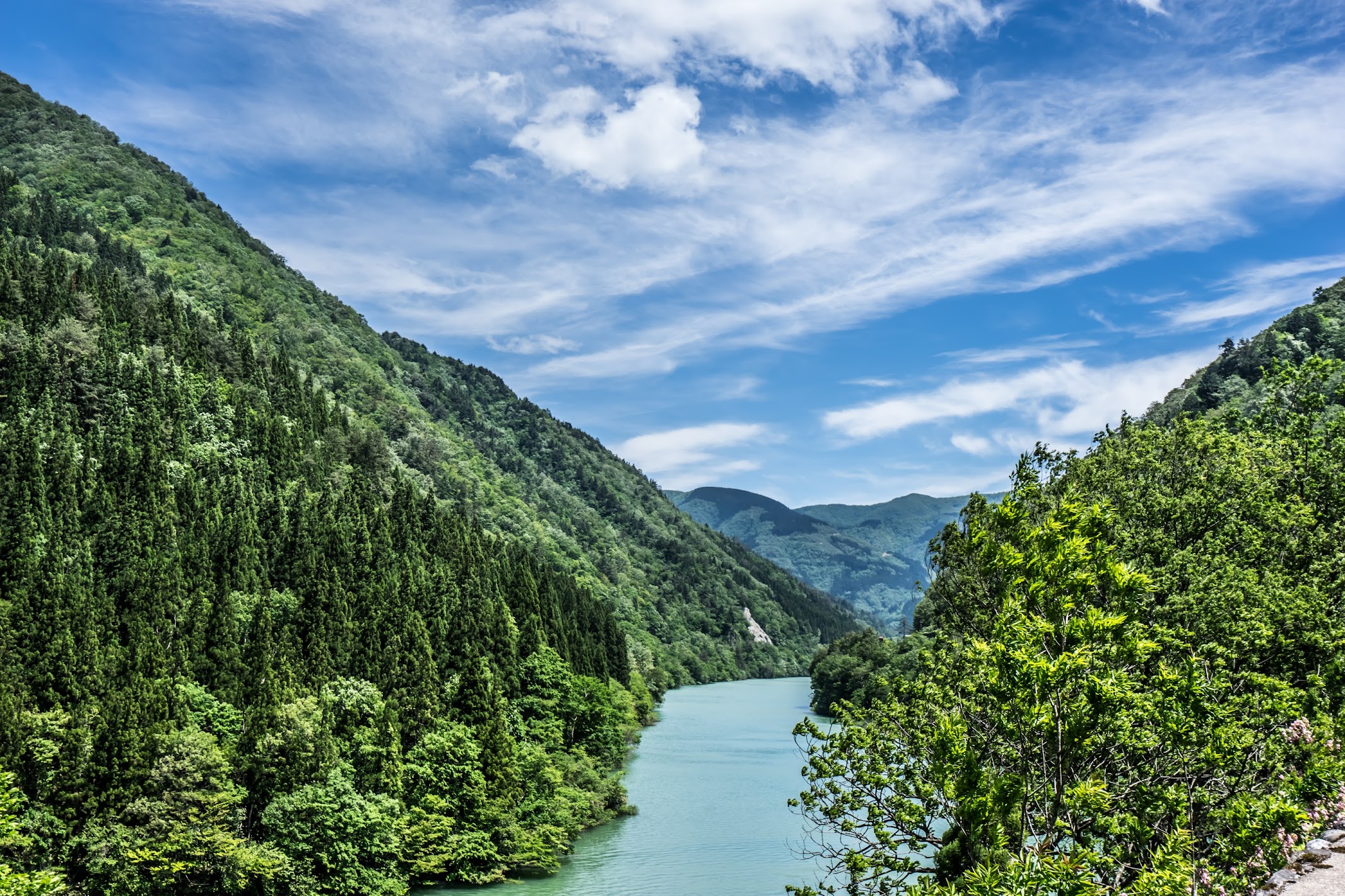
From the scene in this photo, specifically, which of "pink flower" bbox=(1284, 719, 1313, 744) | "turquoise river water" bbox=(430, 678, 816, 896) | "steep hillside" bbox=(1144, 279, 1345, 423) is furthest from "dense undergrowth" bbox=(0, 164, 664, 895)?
"steep hillside" bbox=(1144, 279, 1345, 423)

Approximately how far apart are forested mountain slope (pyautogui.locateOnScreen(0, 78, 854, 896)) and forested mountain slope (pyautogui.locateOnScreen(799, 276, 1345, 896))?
25.7 metres

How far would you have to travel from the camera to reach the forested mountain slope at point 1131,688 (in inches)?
717

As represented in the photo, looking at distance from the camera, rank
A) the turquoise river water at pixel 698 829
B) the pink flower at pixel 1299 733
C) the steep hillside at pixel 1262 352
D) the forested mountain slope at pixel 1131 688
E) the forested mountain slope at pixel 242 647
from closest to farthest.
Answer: the forested mountain slope at pixel 1131 688
the pink flower at pixel 1299 733
the forested mountain slope at pixel 242 647
the turquoise river water at pixel 698 829
the steep hillside at pixel 1262 352

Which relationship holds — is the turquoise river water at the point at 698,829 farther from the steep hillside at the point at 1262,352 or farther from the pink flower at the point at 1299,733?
the steep hillside at the point at 1262,352

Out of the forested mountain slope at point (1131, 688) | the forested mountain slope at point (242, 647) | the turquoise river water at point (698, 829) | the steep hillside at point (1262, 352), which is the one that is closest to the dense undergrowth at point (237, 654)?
the forested mountain slope at point (242, 647)

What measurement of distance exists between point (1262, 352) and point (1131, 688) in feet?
382

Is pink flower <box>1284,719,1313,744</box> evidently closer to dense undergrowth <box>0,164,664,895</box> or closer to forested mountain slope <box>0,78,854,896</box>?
forested mountain slope <box>0,78,854,896</box>

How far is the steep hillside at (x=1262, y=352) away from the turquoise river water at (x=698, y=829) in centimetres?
6461

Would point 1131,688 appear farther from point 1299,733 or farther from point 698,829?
point 698,829

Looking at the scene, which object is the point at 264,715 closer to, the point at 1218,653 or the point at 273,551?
the point at 273,551

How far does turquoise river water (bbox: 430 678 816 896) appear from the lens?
50531 millimetres

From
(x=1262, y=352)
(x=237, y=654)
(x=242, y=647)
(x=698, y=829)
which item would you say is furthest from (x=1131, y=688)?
(x=1262, y=352)

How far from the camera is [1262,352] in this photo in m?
118

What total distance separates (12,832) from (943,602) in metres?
39.4
